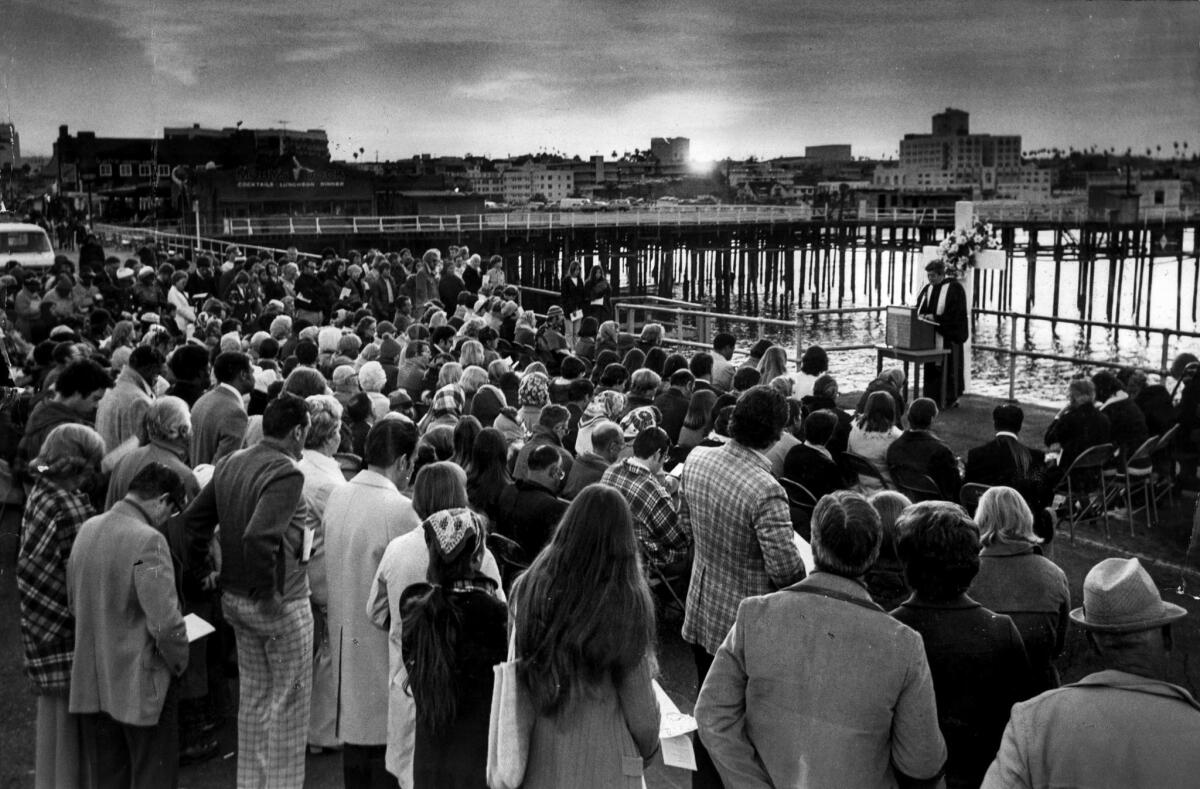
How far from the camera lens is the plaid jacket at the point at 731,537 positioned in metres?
3.37

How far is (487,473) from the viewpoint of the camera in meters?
4.21

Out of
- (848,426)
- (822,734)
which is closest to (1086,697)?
(822,734)

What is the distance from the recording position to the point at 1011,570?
3.26m

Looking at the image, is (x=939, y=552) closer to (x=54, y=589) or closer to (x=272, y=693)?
(x=272, y=693)

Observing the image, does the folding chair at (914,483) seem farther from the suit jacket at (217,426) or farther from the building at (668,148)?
the building at (668,148)

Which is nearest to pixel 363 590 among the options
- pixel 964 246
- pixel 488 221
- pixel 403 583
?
pixel 403 583

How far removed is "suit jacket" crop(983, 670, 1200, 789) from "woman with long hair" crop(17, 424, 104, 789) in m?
2.97

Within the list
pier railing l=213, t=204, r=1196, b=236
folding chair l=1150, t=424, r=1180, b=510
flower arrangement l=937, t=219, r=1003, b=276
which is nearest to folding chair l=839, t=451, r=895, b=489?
folding chair l=1150, t=424, r=1180, b=510

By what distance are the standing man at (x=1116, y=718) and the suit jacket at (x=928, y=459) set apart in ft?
9.15

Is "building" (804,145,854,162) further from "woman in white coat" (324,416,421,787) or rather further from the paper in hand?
the paper in hand

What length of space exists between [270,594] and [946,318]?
738cm

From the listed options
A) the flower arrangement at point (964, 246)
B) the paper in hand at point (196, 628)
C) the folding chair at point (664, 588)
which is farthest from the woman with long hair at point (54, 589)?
the flower arrangement at point (964, 246)

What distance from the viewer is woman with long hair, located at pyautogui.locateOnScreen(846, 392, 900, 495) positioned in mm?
5379

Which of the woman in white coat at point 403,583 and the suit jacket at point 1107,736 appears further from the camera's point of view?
the woman in white coat at point 403,583
